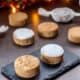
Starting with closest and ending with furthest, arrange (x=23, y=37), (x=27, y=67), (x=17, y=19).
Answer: (x=27, y=67)
(x=23, y=37)
(x=17, y=19)

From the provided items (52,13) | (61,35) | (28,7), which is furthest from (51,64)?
(28,7)

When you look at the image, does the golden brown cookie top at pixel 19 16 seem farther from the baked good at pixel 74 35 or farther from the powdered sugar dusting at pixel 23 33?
the baked good at pixel 74 35

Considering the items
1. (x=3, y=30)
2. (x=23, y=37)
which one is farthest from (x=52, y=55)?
(x=3, y=30)

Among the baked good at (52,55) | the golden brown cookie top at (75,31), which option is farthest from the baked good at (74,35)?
the baked good at (52,55)

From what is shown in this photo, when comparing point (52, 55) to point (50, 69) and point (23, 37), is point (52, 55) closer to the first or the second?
point (50, 69)

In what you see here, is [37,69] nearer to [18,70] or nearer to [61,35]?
[18,70]

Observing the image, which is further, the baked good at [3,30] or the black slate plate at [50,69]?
the baked good at [3,30]
